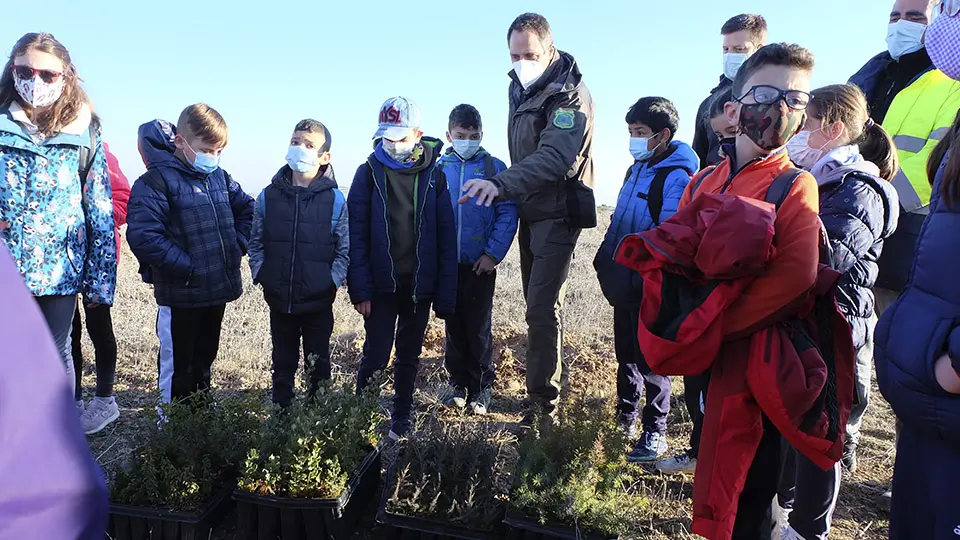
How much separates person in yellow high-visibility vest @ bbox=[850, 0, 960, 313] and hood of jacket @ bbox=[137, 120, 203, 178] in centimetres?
405

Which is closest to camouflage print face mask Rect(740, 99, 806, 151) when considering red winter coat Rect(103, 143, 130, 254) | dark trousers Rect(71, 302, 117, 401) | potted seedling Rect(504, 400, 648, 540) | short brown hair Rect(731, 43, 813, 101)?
short brown hair Rect(731, 43, 813, 101)

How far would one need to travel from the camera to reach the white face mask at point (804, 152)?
263 cm

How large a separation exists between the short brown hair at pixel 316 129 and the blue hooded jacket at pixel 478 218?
34.0 inches

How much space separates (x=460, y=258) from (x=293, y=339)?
134cm

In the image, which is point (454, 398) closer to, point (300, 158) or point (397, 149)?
point (397, 149)

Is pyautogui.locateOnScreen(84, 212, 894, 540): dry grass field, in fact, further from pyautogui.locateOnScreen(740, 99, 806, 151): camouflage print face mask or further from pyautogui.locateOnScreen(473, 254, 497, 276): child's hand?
pyautogui.locateOnScreen(740, 99, 806, 151): camouflage print face mask

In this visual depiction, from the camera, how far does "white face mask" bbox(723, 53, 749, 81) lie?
4.14 meters

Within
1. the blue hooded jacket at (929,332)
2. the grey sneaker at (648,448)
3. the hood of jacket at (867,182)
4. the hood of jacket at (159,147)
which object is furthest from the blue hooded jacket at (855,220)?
the hood of jacket at (159,147)

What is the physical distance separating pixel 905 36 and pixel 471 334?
3538 millimetres

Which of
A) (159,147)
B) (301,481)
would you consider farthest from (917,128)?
(159,147)

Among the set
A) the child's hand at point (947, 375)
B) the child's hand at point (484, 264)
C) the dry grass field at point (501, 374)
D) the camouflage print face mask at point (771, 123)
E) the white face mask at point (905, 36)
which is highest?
the white face mask at point (905, 36)

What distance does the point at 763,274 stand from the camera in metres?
1.92

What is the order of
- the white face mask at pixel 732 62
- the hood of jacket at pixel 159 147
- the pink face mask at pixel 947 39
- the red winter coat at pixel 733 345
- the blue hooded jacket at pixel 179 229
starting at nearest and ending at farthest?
1. the pink face mask at pixel 947 39
2. the red winter coat at pixel 733 345
3. the blue hooded jacket at pixel 179 229
4. the hood of jacket at pixel 159 147
5. the white face mask at pixel 732 62

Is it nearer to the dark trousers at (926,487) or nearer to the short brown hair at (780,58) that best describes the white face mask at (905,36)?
the short brown hair at (780,58)
